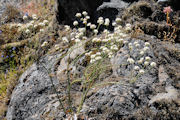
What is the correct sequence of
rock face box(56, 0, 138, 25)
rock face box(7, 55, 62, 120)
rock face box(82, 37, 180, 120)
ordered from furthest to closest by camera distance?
1. rock face box(56, 0, 138, 25)
2. rock face box(7, 55, 62, 120)
3. rock face box(82, 37, 180, 120)

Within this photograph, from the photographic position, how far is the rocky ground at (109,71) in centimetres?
283

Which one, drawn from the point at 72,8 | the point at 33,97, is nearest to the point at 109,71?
the point at 33,97

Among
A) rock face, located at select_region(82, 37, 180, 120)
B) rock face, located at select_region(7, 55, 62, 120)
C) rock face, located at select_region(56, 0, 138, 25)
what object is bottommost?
rock face, located at select_region(82, 37, 180, 120)

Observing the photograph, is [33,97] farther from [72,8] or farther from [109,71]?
[72,8]

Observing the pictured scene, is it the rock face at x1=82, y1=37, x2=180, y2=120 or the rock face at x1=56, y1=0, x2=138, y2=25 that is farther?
the rock face at x1=56, y1=0, x2=138, y2=25

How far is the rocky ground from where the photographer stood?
2.83 m

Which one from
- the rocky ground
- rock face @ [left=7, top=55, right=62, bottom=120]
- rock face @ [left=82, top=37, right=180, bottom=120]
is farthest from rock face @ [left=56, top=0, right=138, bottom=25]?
rock face @ [left=82, top=37, right=180, bottom=120]

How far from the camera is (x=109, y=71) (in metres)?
3.57

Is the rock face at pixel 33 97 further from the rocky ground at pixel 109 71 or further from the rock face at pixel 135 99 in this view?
the rock face at pixel 135 99

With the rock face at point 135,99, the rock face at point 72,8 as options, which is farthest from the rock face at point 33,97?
the rock face at point 72,8

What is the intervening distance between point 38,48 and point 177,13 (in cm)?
341

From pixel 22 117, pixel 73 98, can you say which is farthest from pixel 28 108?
pixel 73 98

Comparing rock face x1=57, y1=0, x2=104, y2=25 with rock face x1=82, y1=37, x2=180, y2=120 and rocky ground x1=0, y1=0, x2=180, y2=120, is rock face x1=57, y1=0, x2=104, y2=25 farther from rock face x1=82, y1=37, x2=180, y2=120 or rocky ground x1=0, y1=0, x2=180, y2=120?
rock face x1=82, y1=37, x2=180, y2=120

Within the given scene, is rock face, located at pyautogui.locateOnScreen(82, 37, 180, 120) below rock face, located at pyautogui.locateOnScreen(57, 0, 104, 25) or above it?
below
